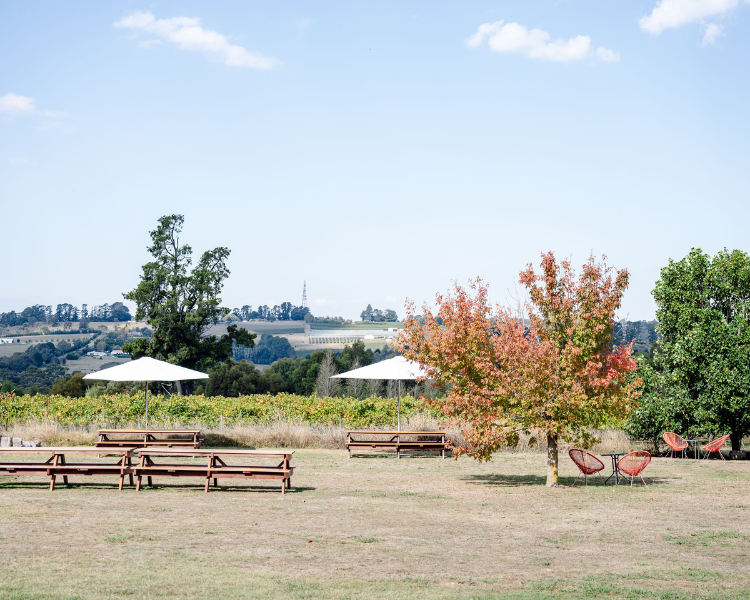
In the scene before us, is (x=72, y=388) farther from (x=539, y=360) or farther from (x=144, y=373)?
(x=539, y=360)

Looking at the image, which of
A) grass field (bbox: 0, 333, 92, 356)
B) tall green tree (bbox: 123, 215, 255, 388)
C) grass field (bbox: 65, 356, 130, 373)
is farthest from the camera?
grass field (bbox: 0, 333, 92, 356)

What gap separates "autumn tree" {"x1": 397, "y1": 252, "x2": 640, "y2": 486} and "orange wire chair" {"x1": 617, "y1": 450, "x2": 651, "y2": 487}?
0.78 meters

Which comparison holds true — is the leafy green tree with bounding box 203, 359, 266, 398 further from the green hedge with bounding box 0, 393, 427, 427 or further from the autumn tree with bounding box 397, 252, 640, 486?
the autumn tree with bounding box 397, 252, 640, 486

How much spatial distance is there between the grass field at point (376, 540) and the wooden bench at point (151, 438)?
4854 millimetres

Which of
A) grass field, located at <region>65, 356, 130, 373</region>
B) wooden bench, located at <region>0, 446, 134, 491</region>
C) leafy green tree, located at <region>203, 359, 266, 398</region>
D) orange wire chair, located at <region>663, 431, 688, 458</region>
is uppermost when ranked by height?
wooden bench, located at <region>0, 446, 134, 491</region>

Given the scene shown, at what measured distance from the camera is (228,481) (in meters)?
14.2

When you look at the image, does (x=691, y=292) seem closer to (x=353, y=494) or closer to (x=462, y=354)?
(x=462, y=354)

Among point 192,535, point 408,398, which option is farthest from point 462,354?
point 408,398

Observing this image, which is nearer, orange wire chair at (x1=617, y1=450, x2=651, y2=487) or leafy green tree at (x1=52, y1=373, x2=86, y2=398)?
orange wire chair at (x1=617, y1=450, x2=651, y2=487)

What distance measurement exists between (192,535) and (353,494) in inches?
171

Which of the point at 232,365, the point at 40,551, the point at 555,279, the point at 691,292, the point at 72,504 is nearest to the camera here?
the point at 40,551

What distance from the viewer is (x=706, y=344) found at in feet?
63.1

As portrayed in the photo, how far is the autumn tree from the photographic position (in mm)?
13102

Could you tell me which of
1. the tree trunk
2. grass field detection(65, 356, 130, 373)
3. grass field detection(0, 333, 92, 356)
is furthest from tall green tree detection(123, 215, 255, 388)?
grass field detection(0, 333, 92, 356)
